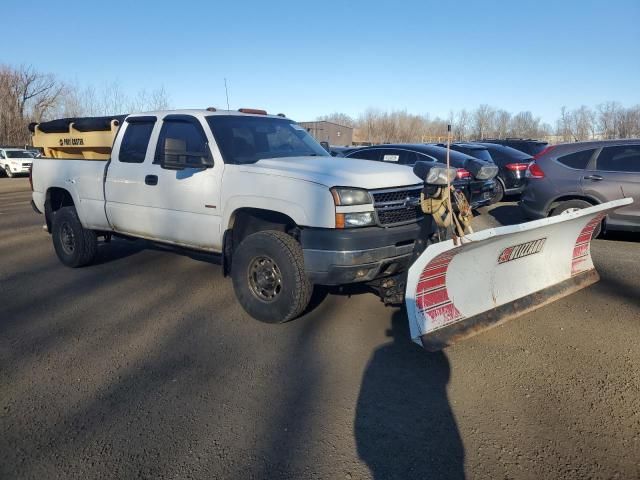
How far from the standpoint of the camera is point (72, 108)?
4016 centimetres

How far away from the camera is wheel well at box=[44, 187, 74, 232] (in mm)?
6922

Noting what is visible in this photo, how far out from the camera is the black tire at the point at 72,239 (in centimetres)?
646

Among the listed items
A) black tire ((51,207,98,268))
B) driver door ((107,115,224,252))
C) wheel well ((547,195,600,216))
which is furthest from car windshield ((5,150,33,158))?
wheel well ((547,195,600,216))

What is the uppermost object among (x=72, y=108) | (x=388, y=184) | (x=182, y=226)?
(x=72, y=108)

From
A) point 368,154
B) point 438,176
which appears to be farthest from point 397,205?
point 368,154

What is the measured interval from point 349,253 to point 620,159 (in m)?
5.87

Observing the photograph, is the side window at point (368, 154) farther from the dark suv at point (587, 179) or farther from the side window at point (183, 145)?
the side window at point (183, 145)

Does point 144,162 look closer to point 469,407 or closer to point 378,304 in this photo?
point 378,304

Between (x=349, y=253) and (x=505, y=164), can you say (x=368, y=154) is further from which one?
(x=349, y=253)

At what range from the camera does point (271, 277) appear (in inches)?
177

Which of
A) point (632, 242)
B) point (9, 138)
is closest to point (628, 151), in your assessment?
point (632, 242)

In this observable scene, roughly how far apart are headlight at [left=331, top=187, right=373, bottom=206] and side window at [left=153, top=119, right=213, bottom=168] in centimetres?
150

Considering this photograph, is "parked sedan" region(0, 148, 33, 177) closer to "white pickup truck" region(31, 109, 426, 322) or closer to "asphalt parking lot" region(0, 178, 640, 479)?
"white pickup truck" region(31, 109, 426, 322)

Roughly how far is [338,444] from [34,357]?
2.74 metres
